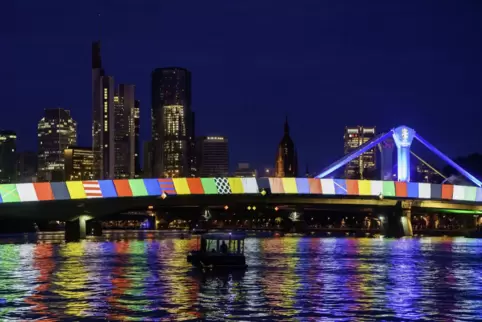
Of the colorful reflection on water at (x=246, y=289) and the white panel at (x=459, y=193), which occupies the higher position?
the white panel at (x=459, y=193)

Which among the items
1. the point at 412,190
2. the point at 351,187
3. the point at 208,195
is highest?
the point at 351,187

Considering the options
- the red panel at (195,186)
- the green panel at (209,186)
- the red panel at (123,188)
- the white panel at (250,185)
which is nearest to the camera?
the red panel at (123,188)

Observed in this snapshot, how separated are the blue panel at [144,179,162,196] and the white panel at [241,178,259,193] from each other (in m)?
13.9

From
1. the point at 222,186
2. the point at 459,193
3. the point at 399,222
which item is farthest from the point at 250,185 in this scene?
the point at 399,222

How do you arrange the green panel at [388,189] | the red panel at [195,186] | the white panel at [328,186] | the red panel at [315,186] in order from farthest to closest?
the green panel at [388,189], the white panel at [328,186], the red panel at [315,186], the red panel at [195,186]

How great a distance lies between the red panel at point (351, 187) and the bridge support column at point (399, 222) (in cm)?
1486

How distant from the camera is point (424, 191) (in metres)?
174

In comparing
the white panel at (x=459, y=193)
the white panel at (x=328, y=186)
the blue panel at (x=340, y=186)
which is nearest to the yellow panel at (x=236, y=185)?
the white panel at (x=328, y=186)

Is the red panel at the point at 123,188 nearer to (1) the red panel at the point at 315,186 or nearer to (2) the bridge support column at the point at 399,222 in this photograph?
(1) the red panel at the point at 315,186

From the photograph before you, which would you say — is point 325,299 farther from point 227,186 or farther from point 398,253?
point 227,186

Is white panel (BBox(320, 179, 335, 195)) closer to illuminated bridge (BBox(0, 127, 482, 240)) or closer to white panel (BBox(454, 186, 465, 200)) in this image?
illuminated bridge (BBox(0, 127, 482, 240))

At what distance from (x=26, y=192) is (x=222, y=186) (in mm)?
30888

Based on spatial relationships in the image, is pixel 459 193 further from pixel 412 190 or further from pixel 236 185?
pixel 236 185

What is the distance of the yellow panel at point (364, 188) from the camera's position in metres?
165
